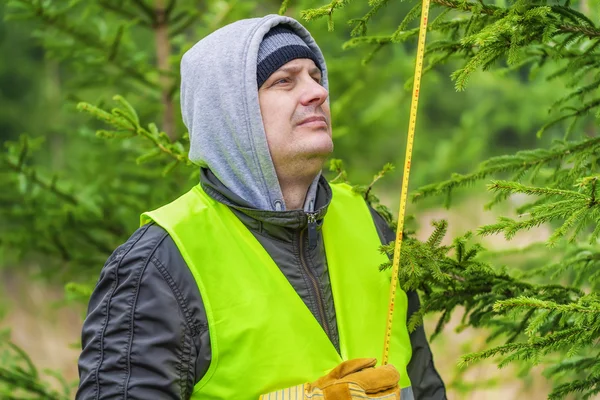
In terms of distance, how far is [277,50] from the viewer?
2482 mm

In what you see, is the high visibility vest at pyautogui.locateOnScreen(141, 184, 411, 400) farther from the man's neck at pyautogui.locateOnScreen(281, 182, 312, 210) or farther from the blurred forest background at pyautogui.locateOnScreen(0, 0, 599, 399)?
the blurred forest background at pyautogui.locateOnScreen(0, 0, 599, 399)

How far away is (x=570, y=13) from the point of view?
7.69 ft

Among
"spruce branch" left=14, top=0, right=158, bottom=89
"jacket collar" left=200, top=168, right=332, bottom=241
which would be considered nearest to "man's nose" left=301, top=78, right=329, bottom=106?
"jacket collar" left=200, top=168, right=332, bottom=241

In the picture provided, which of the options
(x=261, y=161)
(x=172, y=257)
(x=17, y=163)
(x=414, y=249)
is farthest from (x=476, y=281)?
(x=17, y=163)

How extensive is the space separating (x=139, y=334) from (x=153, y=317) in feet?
0.21

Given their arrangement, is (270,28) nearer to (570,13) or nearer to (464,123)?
(570,13)

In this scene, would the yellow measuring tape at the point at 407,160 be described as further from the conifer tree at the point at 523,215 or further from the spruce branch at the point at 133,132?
the spruce branch at the point at 133,132

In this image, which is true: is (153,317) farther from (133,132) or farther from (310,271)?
(133,132)

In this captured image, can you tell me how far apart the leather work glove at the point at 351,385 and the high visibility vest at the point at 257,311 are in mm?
41

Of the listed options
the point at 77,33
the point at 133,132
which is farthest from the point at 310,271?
the point at 77,33

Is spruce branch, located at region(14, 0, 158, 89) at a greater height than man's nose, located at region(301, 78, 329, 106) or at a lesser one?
greater

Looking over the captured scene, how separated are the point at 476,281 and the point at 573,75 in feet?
3.20

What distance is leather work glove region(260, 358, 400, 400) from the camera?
2.18 m

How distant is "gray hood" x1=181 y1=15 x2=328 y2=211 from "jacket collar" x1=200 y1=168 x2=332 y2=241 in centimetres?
4
